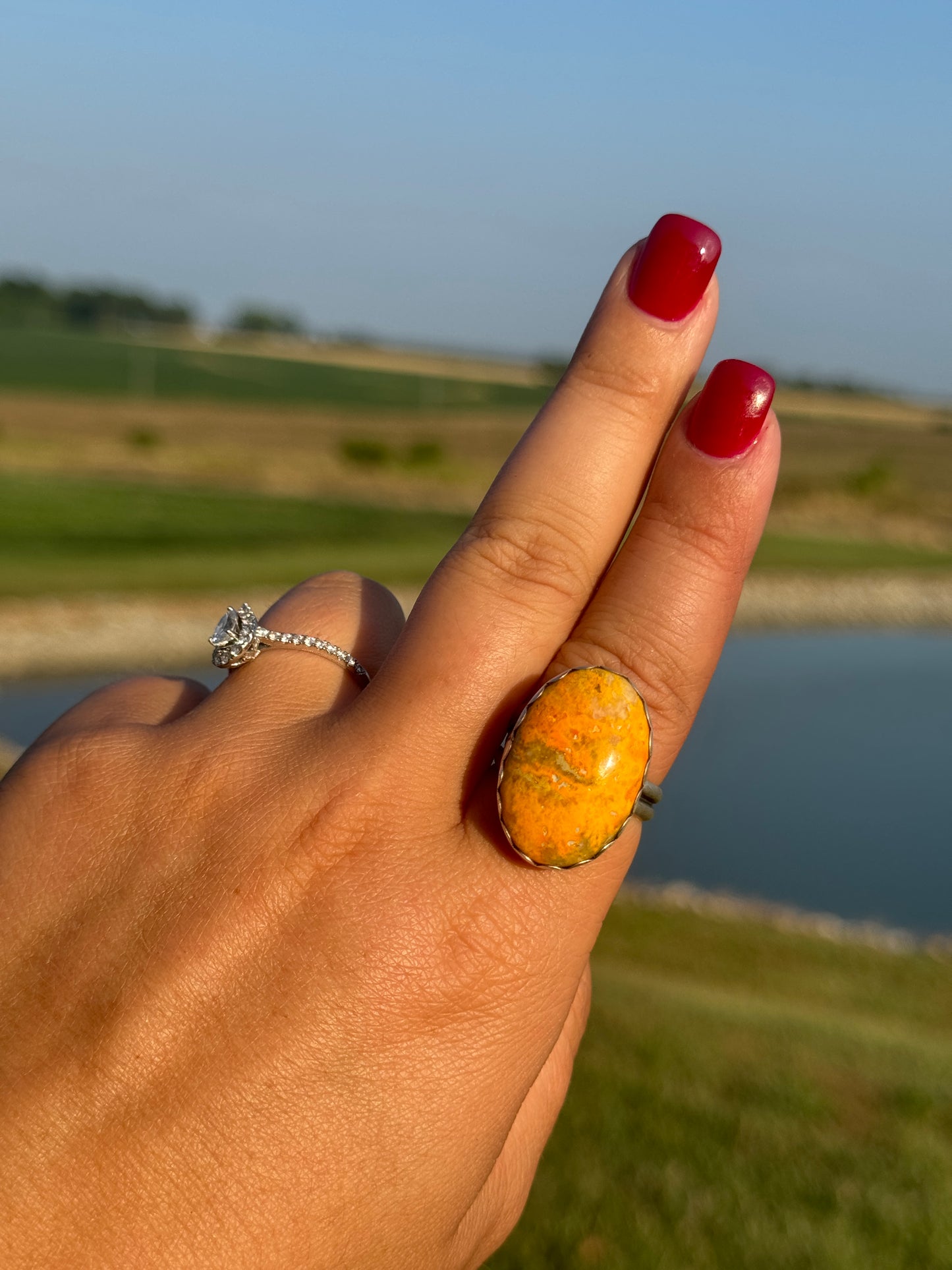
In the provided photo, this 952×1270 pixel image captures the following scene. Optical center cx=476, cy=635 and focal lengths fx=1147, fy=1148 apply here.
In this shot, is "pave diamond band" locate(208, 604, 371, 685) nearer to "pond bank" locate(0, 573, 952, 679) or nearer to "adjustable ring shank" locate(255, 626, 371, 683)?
"adjustable ring shank" locate(255, 626, 371, 683)

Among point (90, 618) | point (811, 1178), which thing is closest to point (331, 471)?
point (90, 618)

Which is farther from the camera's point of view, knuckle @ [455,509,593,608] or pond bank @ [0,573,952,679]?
pond bank @ [0,573,952,679]

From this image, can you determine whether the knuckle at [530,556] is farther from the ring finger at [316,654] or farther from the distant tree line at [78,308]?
the distant tree line at [78,308]

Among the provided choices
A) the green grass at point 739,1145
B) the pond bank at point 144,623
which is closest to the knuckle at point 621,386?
the green grass at point 739,1145

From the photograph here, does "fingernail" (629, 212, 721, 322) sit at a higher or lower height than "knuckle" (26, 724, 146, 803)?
higher

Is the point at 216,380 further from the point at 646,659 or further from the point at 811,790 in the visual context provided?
the point at 646,659

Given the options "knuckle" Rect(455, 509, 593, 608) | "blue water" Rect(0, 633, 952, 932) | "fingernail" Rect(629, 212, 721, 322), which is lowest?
"blue water" Rect(0, 633, 952, 932)

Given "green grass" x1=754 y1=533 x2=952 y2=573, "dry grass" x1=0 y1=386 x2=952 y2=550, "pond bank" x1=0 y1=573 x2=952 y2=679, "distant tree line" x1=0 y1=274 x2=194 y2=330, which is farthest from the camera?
"distant tree line" x1=0 y1=274 x2=194 y2=330

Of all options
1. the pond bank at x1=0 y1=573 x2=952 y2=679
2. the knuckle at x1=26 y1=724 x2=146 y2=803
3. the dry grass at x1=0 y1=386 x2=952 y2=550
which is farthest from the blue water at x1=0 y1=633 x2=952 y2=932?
the dry grass at x1=0 y1=386 x2=952 y2=550
